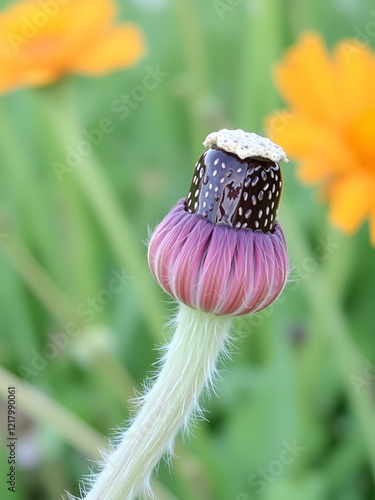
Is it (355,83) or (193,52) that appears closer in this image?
(355,83)

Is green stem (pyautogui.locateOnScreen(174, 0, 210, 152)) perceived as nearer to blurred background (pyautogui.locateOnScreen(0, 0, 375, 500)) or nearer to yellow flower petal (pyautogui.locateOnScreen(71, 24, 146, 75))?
blurred background (pyautogui.locateOnScreen(0, 0, 375, 500))

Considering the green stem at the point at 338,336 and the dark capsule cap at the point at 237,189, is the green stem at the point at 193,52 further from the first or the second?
the dark capsule cap at the point at 237,189

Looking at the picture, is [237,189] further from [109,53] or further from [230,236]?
[109,53]

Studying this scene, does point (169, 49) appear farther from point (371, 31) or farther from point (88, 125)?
point (371, 31)

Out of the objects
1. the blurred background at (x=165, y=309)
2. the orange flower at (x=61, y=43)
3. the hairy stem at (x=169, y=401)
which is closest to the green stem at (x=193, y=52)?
the blurred background at (x=165, y=309)

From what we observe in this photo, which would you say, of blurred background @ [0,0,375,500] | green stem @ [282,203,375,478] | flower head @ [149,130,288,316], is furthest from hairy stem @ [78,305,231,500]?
green stem @ [282,203,375,478]

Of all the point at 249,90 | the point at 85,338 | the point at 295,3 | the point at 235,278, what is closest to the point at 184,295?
the point at 235,278

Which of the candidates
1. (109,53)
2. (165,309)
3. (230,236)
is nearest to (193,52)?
(109,53)
